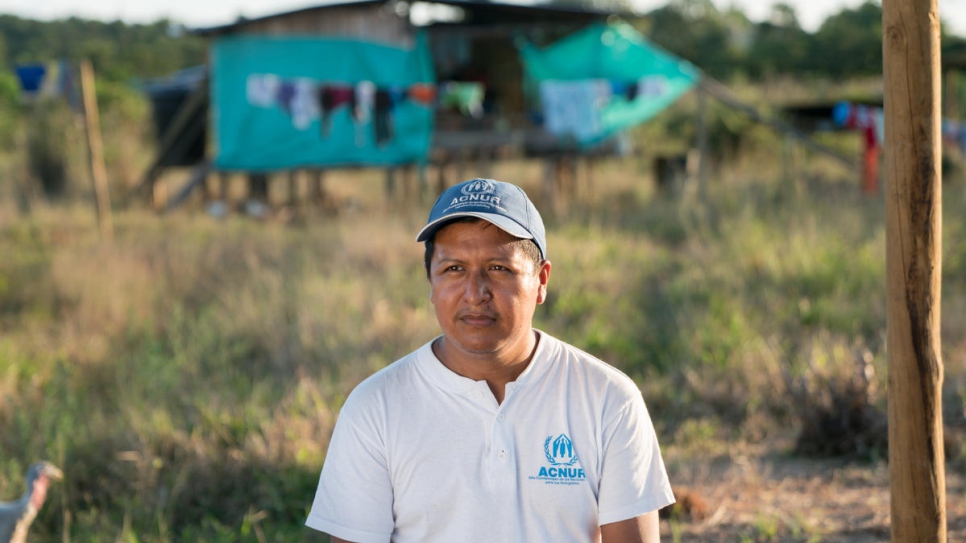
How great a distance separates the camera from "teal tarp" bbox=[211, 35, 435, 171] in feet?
44.0

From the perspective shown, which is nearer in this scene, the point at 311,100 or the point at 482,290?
the point at 482,290

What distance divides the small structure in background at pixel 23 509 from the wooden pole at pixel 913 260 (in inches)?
124

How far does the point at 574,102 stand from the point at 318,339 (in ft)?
26.2

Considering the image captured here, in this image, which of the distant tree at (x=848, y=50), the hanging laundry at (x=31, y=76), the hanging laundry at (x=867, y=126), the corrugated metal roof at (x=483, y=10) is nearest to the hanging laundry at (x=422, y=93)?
the corrugated metal roof at (x=483, y=10)

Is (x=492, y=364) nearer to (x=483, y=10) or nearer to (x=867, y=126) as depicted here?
(x=867, y=126)

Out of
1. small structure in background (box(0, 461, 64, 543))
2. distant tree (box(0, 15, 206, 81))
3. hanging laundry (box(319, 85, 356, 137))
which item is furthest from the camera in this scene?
distant tree (box(0, 15, 206, 81))

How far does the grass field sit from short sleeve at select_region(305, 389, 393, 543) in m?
1.95

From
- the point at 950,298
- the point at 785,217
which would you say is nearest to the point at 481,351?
the point at 950,298

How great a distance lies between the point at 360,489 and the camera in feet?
7.86

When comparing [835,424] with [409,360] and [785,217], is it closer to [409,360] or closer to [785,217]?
[409,360]

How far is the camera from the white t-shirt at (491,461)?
2350 millimetres

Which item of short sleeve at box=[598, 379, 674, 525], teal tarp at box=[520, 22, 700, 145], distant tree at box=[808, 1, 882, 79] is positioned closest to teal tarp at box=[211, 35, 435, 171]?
teal tarp at box=[520, 22, 700, 145]

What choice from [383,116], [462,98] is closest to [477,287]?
[383,116]

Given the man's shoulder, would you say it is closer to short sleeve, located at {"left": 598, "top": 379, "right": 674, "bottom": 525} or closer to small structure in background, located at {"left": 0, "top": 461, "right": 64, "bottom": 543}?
short sleeve, located at {"left": 598, "top": 379, "right": 674, "bottom": 525}
